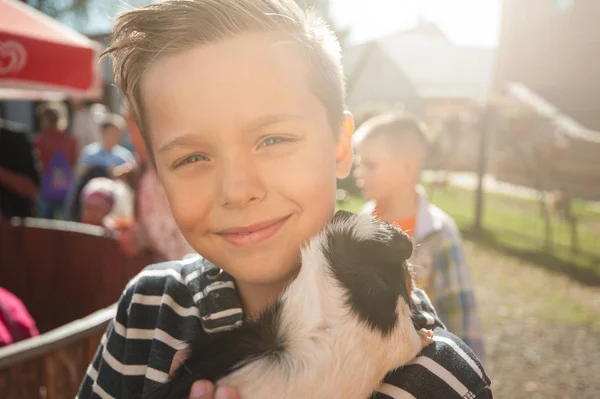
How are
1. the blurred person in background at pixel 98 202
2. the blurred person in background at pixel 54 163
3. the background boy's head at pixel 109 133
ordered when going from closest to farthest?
the blurred person in background at pixel 98 202
the background boy's head at pixel 109 133
the blurred person in background at pixel 54 163

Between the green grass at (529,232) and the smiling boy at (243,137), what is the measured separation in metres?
4.01

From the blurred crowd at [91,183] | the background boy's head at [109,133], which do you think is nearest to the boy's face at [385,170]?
the blurred crowd at [91,183]

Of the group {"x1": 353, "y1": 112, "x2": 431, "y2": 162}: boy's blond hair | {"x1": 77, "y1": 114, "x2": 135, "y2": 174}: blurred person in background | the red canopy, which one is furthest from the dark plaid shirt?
{"x1": 77, "y1": 114, "x2": 135, "y2": 174}: blurred person in background

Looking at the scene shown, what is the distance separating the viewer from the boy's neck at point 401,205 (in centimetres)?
288

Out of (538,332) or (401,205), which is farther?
(538,332)

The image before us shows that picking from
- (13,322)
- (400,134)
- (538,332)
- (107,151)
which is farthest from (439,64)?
(13,322)

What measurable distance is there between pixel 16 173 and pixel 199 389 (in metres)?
4.97

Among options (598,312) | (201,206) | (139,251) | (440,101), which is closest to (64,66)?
(139,251)

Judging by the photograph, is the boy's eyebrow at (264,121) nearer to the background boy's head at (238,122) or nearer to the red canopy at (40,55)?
the background boy's head at (238,122)

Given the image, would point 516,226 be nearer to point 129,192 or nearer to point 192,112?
point 129,192

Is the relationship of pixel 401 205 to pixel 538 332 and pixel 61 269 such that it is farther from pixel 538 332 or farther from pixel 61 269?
pixel 538 332

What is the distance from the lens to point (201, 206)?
106 centimetres

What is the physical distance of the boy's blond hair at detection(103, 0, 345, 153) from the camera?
1.02 metres

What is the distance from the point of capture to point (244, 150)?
986 mm
